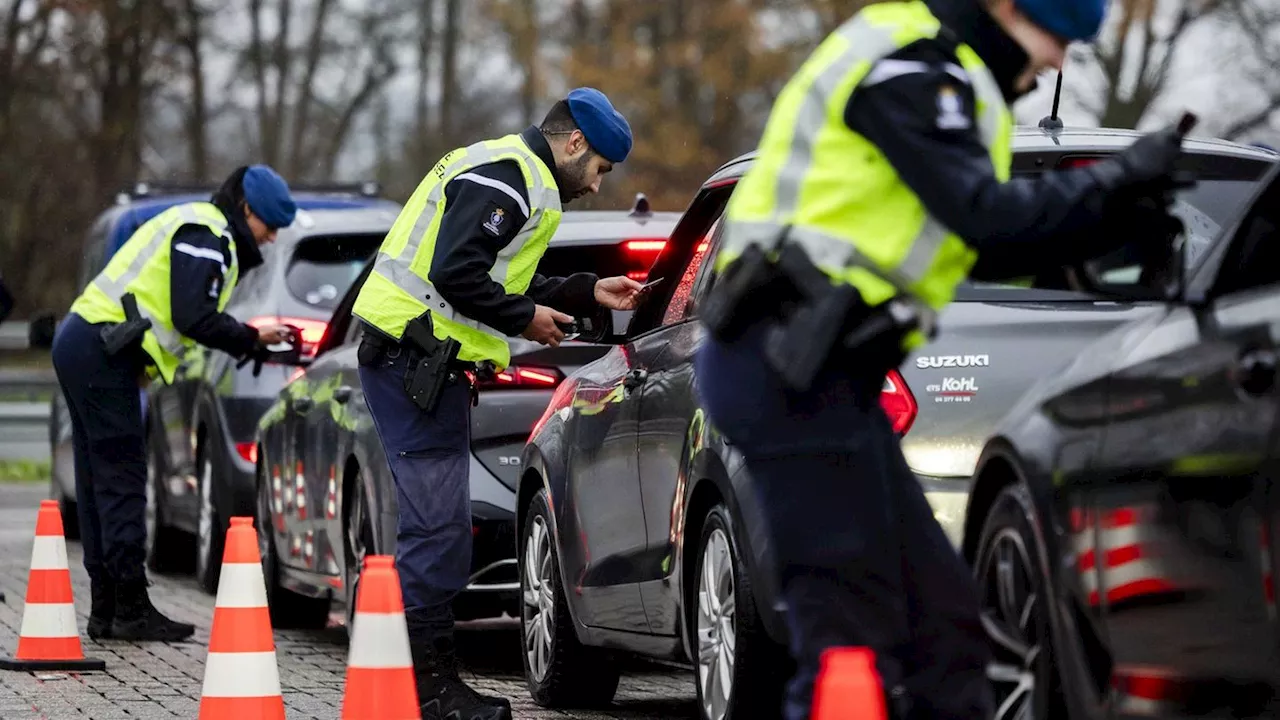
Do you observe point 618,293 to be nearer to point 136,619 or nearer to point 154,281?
point 154,281

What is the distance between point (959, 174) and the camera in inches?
157

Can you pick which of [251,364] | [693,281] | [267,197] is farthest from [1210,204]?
[251,364]

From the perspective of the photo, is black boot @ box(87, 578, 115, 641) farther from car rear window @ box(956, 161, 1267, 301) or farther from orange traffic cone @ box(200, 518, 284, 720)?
car rear window @ box(956, 161, 1267, 301)

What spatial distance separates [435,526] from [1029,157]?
1.92 m

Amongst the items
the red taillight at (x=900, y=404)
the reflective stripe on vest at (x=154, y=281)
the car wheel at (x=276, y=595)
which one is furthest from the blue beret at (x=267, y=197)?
the red taillight at (x=900, y=404)

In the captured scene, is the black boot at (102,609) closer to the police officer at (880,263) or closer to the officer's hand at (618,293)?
the officer's hand at (618,293)

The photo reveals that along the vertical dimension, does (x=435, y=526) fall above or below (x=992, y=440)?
below

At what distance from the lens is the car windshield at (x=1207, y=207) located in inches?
256

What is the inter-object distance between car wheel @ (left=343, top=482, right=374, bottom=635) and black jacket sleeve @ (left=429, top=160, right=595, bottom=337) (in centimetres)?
178

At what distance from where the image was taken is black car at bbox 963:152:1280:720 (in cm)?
410

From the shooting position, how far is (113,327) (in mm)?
9773

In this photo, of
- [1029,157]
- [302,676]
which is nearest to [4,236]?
[302,676]

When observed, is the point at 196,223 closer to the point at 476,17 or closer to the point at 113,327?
the point at 113,327

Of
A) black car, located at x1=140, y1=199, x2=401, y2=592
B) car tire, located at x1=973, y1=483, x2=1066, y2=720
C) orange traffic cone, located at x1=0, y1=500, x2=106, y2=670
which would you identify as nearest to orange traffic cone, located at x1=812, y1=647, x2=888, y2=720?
car tire, located at x1=973, y1=483, x2=1066, y2=720
